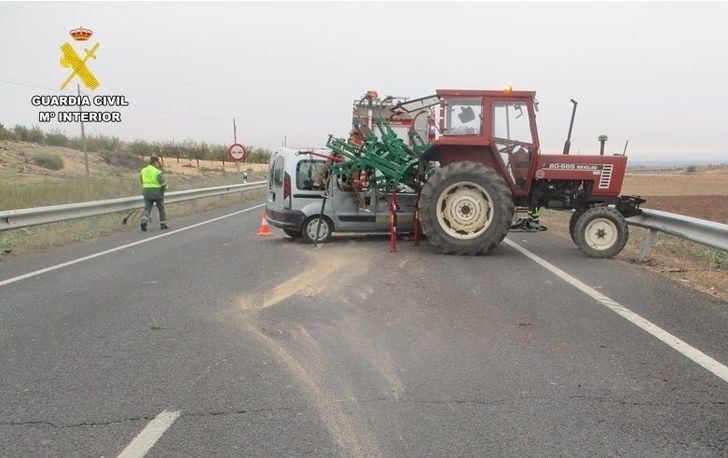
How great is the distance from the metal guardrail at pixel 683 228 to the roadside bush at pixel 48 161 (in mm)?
34841

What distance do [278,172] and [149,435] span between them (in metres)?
8.78

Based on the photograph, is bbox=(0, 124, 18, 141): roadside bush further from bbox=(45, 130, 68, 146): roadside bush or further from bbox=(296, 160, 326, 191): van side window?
bbox=(296, 160, 326, 191): van side window

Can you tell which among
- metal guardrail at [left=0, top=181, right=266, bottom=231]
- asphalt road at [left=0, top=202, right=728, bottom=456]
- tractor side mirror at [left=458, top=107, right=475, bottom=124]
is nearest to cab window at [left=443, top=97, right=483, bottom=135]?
tractor side mirror at [left=458, top=107, right=475, bottom=124]

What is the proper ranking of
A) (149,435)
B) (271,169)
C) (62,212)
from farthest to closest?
(62,212), (271,169), (149,435)

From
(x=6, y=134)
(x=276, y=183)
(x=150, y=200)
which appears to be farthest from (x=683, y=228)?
(x=6, y=134)

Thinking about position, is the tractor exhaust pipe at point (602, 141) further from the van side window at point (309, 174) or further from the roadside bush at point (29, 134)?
the roadside bush at point (29, 134)

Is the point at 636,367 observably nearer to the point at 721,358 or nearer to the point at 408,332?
the point at 721,358

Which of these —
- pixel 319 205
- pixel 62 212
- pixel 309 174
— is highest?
pixel 309 174

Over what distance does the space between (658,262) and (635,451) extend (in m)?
7.13

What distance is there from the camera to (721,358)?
486 cm

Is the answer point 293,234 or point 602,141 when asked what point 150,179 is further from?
point 602,141

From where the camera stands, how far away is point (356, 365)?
4793mm

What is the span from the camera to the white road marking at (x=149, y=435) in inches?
134

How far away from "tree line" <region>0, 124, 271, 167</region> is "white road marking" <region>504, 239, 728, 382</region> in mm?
46209
